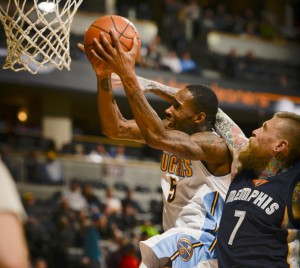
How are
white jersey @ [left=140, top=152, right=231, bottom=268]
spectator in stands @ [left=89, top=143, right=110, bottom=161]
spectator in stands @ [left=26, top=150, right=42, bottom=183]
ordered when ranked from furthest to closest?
spectator in stands @ [left=89, top=143, right=110, bottom=161] → spectator in stands @ [left=26, top=150, right=42, bottom=183] → white jersey @ [left=140, top=152, right=231, bottom=268]

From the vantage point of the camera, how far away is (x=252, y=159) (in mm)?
3756

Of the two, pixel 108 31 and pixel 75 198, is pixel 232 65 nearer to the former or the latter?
pixel 75 198

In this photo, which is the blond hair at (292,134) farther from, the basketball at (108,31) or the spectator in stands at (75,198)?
the spectator in stands at (75,198)

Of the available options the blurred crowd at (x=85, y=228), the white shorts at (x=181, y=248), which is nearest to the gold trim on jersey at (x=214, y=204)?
the white shorts at (x=181, y=248)

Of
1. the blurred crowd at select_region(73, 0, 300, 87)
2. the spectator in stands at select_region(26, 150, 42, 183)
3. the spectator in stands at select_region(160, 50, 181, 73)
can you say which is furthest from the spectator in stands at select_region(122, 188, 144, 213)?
the spectator in stands at select_region(160, 50, 181, 73)

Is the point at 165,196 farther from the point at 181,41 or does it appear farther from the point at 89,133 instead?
the point at 89,133

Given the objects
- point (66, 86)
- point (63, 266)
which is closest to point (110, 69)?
point (63, 266)

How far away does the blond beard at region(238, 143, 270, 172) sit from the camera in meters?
3.71

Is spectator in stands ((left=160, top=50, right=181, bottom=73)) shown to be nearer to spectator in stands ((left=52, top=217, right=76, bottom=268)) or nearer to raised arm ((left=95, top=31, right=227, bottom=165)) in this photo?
spectator in stands ((left=52, top=217, right=76, bottom=268))

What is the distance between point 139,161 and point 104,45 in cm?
1272

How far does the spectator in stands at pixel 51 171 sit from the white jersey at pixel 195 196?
32.2ft

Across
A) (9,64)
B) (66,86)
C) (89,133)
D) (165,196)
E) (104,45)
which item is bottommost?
(89,133)

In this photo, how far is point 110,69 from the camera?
4.11m

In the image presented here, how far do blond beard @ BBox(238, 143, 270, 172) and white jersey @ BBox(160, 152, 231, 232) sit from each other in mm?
371
